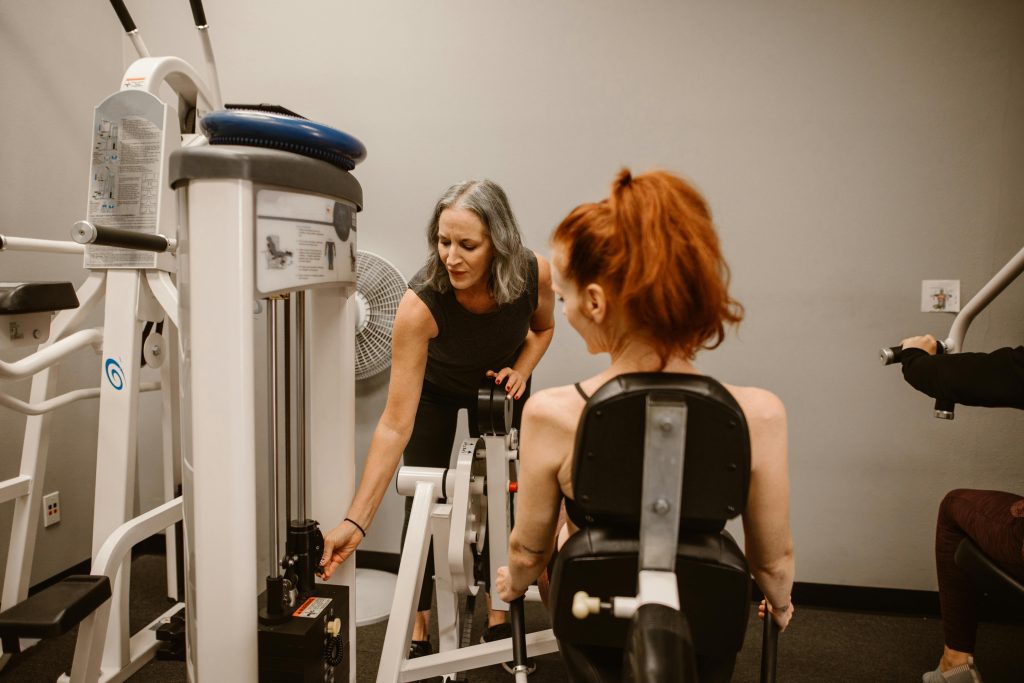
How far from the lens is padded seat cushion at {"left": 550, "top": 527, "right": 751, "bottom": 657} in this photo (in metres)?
0.78

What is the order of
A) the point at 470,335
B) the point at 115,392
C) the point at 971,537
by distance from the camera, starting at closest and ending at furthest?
the point at 971,537 → the point at 115,392 → the point at 470,335

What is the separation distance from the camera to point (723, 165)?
7.84ft

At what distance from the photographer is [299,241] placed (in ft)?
3.23

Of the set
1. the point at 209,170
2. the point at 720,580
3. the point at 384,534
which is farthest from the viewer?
the point at 384,534

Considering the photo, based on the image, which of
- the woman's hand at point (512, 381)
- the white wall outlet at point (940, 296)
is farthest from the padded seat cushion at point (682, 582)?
the white wall outlet at point (940, 296)

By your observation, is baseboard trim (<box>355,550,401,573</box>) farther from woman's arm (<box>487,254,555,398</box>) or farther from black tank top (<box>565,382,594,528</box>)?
black tank top (<box>565,382,594,528</box>)

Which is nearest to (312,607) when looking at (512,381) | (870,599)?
(512,381)

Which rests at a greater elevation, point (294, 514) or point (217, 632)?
point (294, 514)

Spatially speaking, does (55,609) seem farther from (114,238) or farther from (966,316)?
(966,316)

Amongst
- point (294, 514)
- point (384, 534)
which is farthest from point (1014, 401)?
point (384, 534)

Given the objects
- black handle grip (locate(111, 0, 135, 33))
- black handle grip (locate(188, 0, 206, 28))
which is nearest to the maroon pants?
black handle grip (locate(188, 0, 206, 28))

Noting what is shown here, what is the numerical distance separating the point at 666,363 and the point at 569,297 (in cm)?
17

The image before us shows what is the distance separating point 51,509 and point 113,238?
1579 millimetres

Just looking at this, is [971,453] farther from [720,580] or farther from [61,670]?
[61,670]
